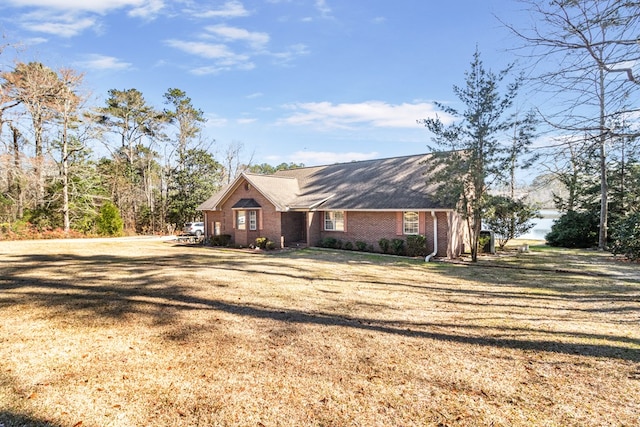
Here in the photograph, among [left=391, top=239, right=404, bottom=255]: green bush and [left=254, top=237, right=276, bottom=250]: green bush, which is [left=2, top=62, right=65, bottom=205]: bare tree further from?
[left=391, top=239, right=404, bottom=255]: green bush

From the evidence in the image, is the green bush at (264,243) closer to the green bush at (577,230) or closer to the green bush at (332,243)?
the green bush at (332,243)

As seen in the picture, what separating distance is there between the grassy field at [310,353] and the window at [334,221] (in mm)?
10404

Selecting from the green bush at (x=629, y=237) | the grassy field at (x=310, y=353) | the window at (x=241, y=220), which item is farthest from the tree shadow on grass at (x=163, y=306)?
the green bush at (x=629, y=237)

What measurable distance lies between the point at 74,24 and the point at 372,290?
16.1 m

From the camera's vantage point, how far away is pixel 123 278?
10203 millimetres

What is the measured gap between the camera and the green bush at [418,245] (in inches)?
672

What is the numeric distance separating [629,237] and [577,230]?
807 cm

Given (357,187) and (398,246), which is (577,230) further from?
(357,187)

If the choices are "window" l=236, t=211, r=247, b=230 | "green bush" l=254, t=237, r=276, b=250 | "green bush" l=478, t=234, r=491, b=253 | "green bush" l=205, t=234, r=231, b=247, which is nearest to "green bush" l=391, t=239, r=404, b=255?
"green bush" l=478, t=234, r=491, b=253

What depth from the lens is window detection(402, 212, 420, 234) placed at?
17.8 meters

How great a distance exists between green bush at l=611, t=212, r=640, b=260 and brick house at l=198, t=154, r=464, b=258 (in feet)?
23.5

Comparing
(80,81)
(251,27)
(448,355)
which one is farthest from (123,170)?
(448,355)

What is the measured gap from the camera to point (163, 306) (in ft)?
24.5

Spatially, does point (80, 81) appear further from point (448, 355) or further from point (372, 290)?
point (448, 355)
